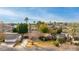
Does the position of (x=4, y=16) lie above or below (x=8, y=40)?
above

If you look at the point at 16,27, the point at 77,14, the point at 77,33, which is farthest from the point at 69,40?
the point at 16,27

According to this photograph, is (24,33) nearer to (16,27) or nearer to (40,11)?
(16,27)

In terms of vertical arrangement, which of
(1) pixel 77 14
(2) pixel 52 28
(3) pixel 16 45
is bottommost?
(3) pixel 16 45
